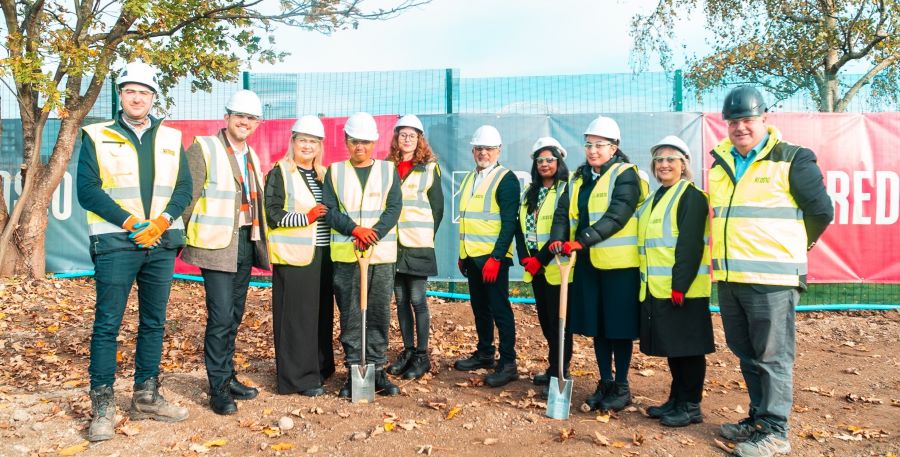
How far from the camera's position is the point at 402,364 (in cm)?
549

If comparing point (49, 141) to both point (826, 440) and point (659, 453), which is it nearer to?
point (659, 453)

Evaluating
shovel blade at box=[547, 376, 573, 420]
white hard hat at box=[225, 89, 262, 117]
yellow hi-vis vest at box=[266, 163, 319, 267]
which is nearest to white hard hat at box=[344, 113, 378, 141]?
yellow hi-vis vest at box=[266, 163, 319, 267]

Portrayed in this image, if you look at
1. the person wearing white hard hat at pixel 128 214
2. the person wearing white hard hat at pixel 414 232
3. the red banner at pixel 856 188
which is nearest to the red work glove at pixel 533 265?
the person wearing white hard hat at pixel 414 232

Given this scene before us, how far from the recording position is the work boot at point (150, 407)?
4.25 meters

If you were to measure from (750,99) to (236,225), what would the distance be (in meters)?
3.31

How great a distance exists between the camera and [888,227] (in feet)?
25.1

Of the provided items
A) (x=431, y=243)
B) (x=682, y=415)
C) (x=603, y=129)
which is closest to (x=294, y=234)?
(x=431, y=243)

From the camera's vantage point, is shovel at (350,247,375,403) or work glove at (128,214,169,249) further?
shovel at (350,247,375,403)

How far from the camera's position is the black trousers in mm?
4480

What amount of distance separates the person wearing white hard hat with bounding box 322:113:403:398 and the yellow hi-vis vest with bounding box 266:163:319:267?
0.47 feet

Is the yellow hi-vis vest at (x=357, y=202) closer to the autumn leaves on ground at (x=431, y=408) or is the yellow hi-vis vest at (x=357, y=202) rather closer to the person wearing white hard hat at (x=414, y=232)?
the person wearing white hard hat at (x=414, y=232)

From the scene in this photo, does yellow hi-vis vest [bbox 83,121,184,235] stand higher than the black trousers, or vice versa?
yellow hi-vis vest [bbox 83,121,184,235]

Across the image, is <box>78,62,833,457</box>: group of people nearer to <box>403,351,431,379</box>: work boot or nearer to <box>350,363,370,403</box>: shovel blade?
<box>403,351,431,379</box>: work boot

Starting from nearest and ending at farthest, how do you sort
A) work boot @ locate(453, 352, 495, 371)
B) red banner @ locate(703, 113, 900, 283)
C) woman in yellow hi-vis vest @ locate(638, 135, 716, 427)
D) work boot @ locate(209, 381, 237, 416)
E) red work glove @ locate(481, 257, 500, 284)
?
woman in yellow hi-vis vest @ locate(638, 135, 716, 427) → work boot @ locate(209, 381, 237, 416) → red work glove @ locate(481, 257, 500, 284) → work boot @ locate(453, 352, 495, 371) → red banner @ locate(703, 113, 900, 283)
